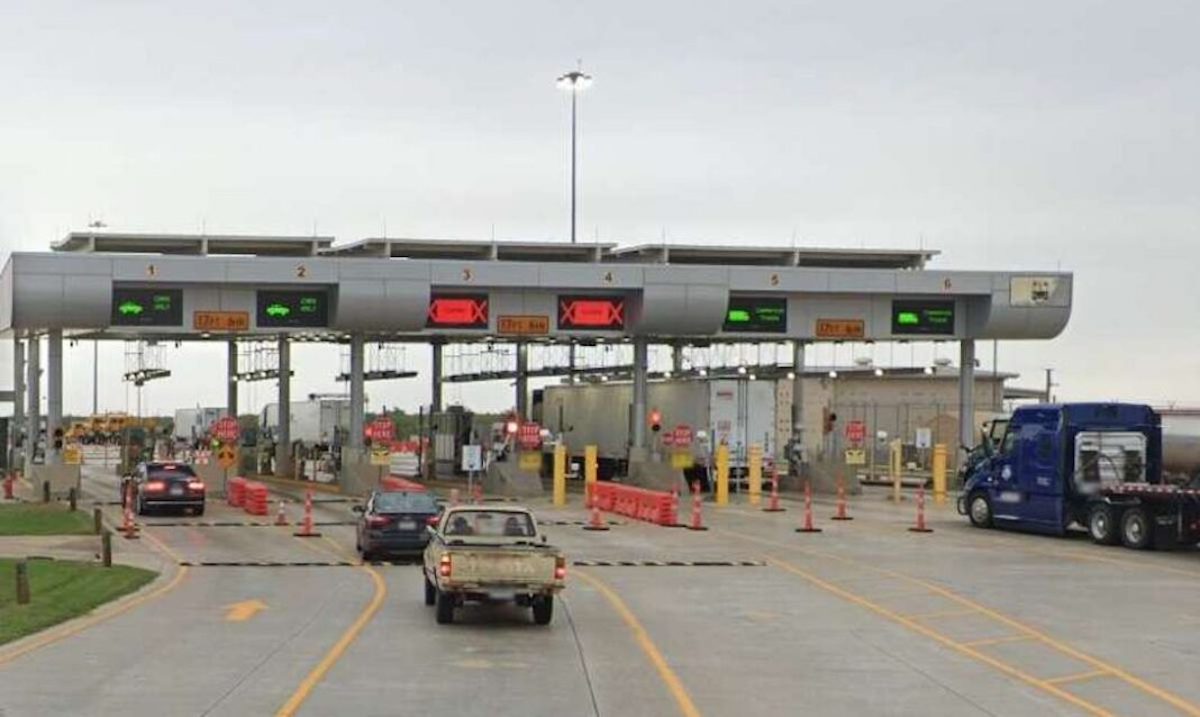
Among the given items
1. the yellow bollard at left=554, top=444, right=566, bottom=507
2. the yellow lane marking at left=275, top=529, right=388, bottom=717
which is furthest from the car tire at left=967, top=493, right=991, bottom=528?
the yellow lane marking at left=275, top=529, right=388, bottom=717

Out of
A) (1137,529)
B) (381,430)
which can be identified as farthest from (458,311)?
(1137,529)

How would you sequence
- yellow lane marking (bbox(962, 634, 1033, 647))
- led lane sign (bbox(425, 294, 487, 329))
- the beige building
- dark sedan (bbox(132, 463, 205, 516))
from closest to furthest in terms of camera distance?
yellow lane marking (bbox(962, 634, 1033, 647)), dark sedan (bbox(132, 463, 205, 516)), led lane sign (bbox(425, 294, 487, 329)), the beige building

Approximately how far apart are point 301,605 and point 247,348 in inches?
2968

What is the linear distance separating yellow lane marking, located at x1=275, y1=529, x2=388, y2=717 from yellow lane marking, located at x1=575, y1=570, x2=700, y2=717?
3362 mm

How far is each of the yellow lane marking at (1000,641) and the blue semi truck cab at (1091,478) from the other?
48.3ft

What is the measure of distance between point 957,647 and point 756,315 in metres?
36.0

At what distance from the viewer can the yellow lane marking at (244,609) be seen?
1961 centimetres

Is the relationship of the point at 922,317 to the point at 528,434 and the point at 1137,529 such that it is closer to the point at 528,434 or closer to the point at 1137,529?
the point at 528,434

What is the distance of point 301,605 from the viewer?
21281 mm

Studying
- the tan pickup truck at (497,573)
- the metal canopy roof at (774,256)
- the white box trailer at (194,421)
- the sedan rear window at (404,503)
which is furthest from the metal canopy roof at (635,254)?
the white box trailer at (194,421)

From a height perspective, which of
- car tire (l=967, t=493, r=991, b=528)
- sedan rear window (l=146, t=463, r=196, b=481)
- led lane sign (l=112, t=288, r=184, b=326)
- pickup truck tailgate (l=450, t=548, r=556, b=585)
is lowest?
car tire (l=967, t=493, r=991, b=528)

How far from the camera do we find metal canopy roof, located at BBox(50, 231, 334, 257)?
174 ft

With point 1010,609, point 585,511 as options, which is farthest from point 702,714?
point 585,511

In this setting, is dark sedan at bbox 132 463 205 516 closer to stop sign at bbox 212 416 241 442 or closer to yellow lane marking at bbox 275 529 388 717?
stop sign at bbox 212 416 241 442
